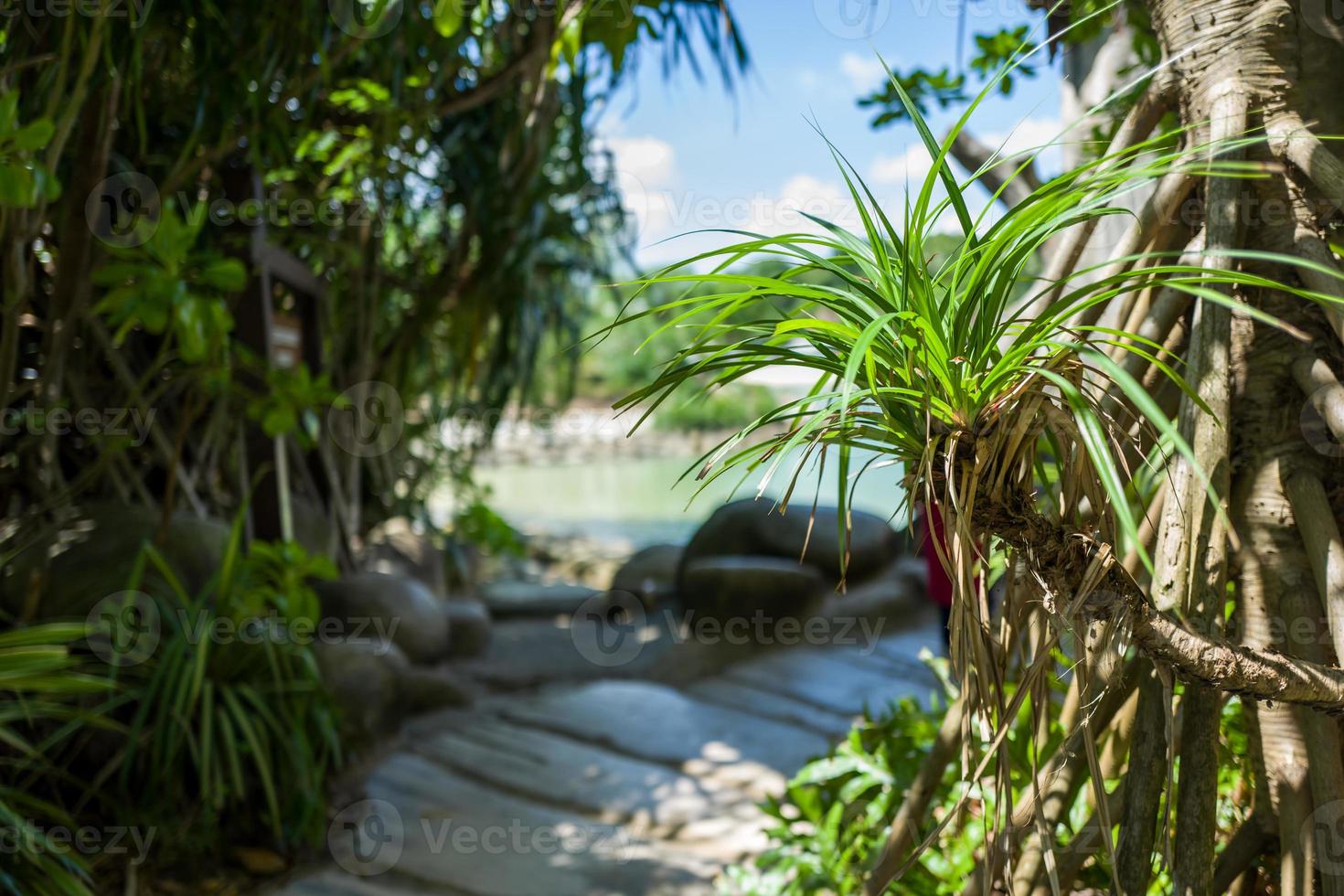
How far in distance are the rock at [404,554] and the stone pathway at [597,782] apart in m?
0.96

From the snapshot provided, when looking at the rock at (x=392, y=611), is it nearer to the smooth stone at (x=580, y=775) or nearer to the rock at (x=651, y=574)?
the smooth stone at (x=580, y=775)

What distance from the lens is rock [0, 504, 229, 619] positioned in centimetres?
238

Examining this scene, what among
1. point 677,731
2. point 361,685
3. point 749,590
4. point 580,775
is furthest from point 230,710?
point 749,590

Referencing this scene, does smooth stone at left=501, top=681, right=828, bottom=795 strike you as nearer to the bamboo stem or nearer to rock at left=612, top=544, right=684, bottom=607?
rock at left=612, top=544, right=684, bottom=607

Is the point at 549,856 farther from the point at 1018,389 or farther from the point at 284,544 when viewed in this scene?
the point at 1018,389

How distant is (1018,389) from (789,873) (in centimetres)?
162

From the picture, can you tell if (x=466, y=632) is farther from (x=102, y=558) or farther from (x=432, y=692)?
(x=102, y=558)

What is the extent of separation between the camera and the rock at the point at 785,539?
521 cm

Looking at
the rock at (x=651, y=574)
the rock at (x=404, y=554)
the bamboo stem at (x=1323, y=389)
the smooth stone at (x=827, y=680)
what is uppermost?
the bamboo stem at (x=1323, y=389)

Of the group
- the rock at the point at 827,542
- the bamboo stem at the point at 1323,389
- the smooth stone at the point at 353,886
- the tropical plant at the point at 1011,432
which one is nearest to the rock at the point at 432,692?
the smooth stone at the point at 353,886

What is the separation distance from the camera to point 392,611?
367 centimetres

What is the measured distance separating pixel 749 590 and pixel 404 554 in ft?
5.38

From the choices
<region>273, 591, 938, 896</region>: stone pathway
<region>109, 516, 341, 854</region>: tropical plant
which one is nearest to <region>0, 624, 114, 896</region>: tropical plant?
<region>109, 516, 341, 854</region>: tropical plant

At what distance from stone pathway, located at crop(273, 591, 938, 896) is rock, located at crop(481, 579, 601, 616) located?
3.67 ft
